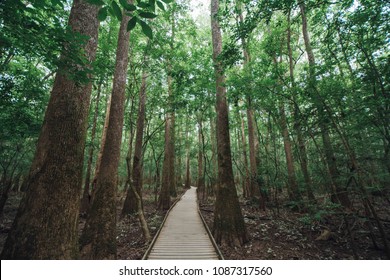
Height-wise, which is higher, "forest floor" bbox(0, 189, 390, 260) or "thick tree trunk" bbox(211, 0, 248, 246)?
"thick tree trunk" bbox(211, 0, 248, 246)

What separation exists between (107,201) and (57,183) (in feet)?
9.10

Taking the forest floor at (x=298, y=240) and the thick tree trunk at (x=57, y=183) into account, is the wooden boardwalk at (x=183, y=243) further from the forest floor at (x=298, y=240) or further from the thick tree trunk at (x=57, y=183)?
the thick tree trunk at (x=57, y=183)

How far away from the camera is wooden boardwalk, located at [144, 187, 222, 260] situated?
5340mm

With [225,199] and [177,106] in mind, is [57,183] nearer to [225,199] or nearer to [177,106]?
[225,199]

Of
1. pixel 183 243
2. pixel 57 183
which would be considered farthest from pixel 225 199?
pixel 57 183

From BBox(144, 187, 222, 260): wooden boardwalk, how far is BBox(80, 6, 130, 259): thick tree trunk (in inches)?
48.3

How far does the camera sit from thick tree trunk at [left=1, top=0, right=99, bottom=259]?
96.8 inches

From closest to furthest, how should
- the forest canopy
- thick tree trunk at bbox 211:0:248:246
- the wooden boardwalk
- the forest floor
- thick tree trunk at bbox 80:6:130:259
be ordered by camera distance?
the forest canopy, thick tree trunk at bbox 80:6:130:259, the wooden boardwalk, the forest floor, thick tree trunk at bbox 211:0:248:246

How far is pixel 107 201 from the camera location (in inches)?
205

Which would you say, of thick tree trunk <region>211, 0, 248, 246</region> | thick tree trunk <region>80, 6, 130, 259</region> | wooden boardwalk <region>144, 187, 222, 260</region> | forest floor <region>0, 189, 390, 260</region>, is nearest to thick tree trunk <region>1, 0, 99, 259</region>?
thick tree trunk <region>80, 6, 130, 259</region>

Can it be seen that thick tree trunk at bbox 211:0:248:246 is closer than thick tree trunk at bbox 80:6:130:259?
No

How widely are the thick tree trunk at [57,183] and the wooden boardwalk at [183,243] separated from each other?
3196 mm

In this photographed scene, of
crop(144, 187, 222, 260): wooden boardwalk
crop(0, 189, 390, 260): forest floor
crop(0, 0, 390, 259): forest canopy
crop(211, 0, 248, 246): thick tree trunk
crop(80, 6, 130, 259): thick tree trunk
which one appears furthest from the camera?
crop(211, 0, 248, 246): thick tree trunk

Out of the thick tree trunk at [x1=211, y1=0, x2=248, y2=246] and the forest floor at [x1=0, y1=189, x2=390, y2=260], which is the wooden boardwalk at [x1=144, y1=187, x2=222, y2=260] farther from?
the thick tree trunk at [x1=211, y1=0, x2=248, y2=246]
